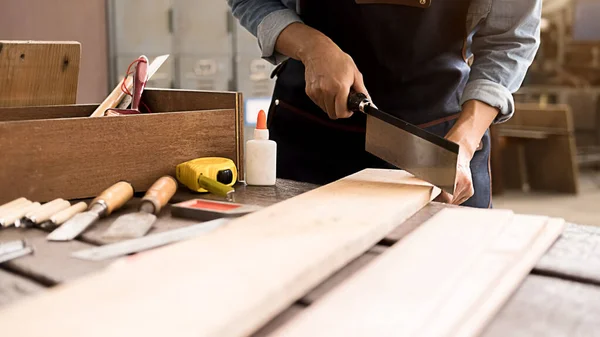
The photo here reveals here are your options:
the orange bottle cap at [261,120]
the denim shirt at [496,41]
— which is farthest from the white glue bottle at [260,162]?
the denim shirt at [496,41]

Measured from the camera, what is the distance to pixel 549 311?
1.99 feet

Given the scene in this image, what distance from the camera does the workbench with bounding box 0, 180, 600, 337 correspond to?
0.58m

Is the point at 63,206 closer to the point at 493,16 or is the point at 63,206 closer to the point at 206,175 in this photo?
the point at 206,175

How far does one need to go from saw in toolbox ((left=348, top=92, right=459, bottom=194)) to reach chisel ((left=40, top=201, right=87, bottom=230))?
471mm

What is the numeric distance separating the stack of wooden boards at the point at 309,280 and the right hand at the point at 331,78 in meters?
0.29

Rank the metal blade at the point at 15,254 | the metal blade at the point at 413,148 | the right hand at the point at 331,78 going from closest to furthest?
the metal blade at the point at 15,254
the metal blade at the point at 413,148
the right hand at the point at 331,78

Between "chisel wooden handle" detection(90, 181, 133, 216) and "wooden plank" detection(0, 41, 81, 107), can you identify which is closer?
"chisel wooden handle" detection(90, 181, 133, 216)

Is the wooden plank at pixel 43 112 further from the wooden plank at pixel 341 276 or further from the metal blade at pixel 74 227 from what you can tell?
the wooden plank at pixel 341 276

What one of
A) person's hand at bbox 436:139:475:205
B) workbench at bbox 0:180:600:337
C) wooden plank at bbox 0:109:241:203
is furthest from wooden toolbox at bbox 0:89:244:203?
person's hand at bbox 436:139:475:205

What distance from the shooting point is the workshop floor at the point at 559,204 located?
3.97m

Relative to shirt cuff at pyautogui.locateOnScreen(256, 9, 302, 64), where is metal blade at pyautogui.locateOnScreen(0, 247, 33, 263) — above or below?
below

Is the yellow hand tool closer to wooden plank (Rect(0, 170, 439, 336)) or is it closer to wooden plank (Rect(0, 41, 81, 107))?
wooden plank (Rect(0, 170, 439, 336))

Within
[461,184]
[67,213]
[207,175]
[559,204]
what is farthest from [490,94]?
[559,204]

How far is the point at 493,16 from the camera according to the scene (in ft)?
4.09
